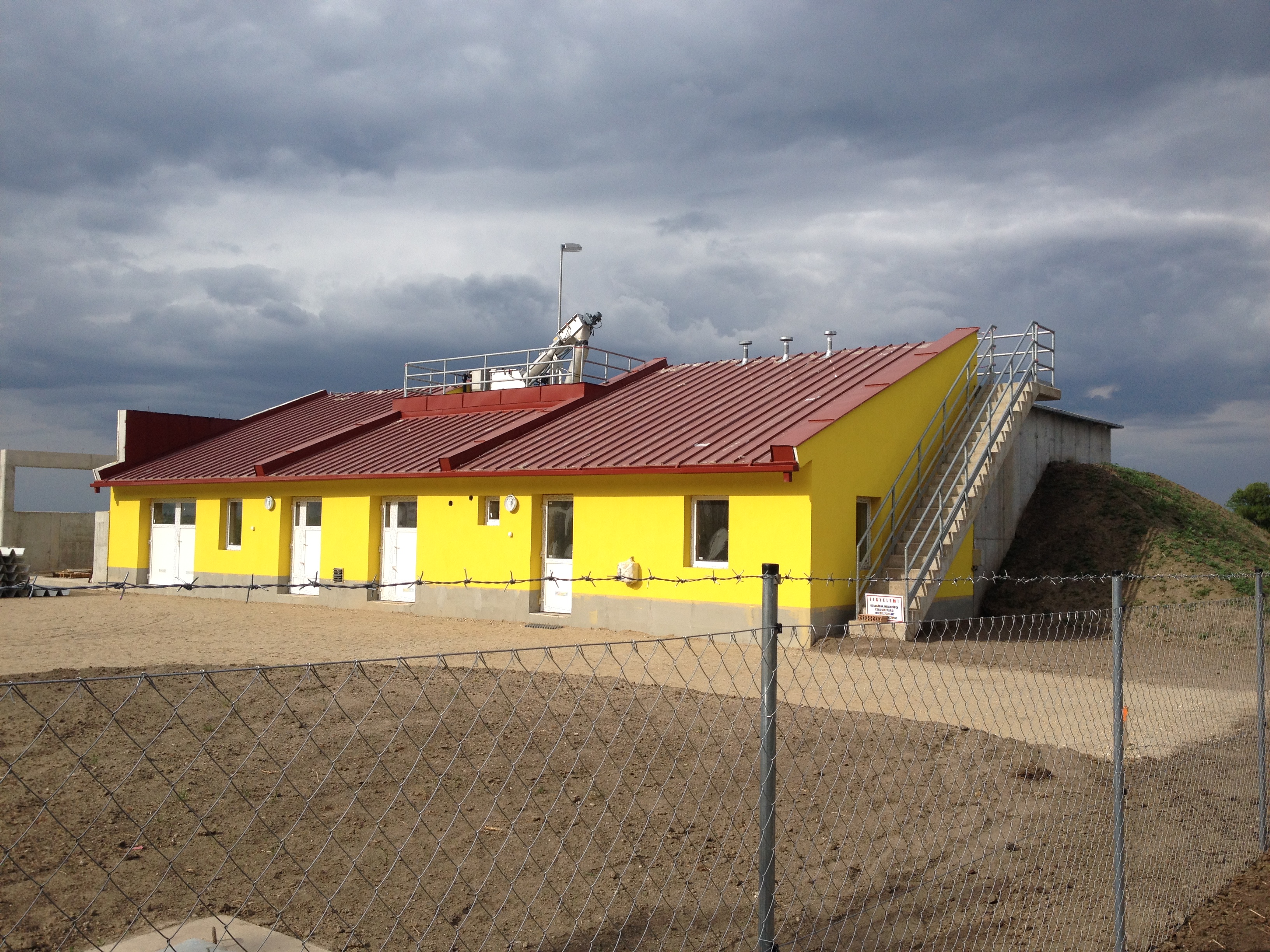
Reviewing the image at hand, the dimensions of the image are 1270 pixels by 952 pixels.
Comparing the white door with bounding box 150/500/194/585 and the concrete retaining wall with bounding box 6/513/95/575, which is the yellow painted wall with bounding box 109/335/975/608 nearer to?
the white door with bounding box 150/500/194/585

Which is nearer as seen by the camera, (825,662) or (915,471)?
(825,662)

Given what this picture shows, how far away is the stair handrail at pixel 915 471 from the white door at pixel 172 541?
54.9 ft

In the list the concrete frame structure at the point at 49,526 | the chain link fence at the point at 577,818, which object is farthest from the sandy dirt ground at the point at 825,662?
the concrete frame structure at the point at 49,526

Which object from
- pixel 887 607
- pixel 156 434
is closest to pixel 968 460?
pixel 887 607

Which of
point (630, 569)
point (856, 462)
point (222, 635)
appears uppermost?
point (856, 462)

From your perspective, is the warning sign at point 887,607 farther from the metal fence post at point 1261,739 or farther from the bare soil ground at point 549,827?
the metal fence post at point 1261,739

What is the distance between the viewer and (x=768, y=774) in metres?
3.66

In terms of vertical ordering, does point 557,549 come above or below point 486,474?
below

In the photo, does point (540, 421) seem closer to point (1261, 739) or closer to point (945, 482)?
point (945, 482)

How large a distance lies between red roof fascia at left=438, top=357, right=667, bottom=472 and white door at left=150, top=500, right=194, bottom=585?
362 inches

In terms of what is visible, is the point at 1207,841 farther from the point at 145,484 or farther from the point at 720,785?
the point at 145,484

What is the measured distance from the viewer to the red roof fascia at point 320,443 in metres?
23.2

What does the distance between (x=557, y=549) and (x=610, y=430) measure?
102 inches

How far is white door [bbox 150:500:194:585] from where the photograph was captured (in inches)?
1021
